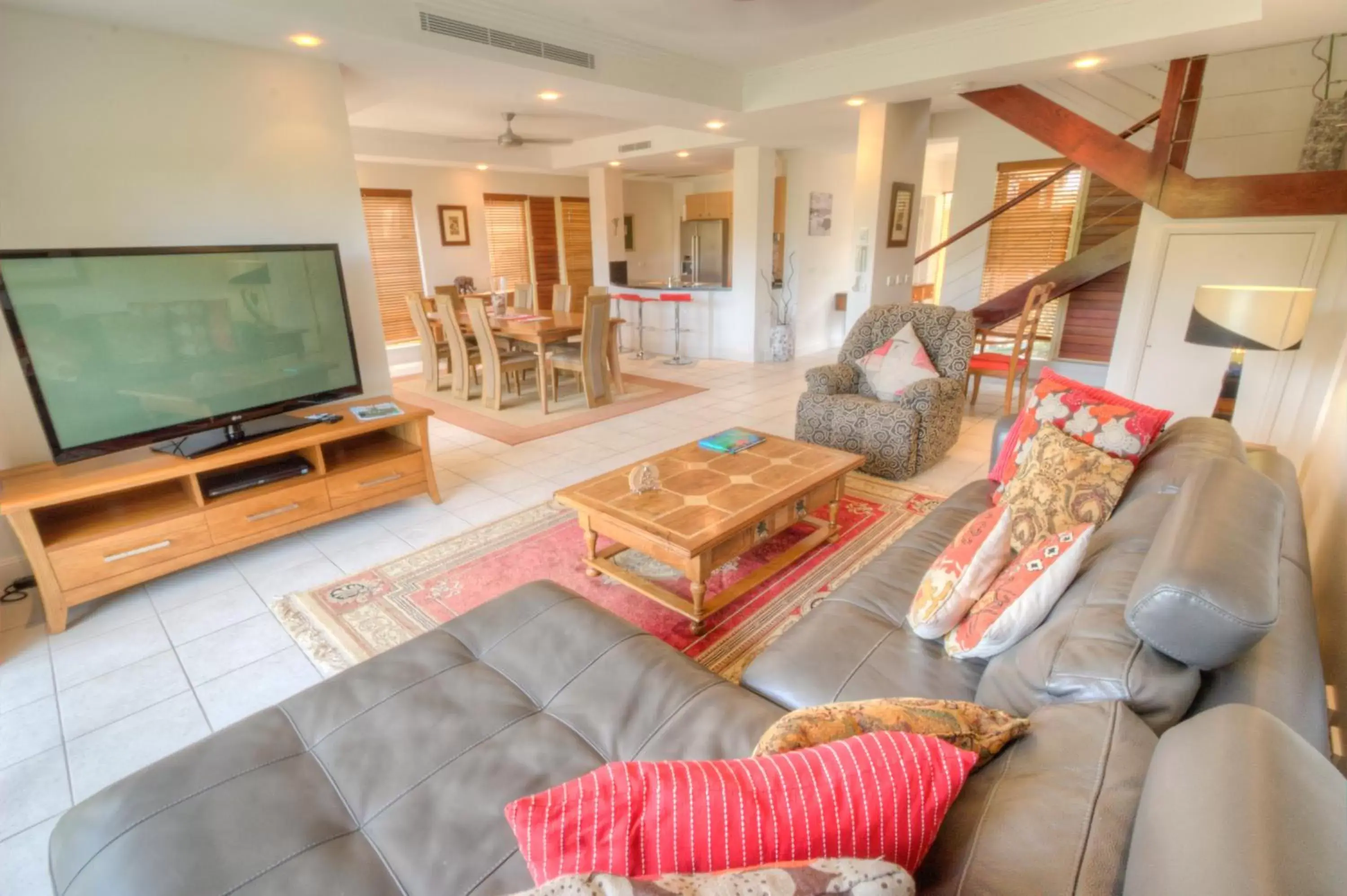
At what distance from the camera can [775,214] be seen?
7297 millimetres

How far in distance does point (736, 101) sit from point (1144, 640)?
4.80 metres

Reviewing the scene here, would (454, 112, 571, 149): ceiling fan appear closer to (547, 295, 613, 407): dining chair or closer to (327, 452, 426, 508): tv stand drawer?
(547, 295, 613, 407): dining chair

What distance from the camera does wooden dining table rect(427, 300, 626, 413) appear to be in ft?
16.9

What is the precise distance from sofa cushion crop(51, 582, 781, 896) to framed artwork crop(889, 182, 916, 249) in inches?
178

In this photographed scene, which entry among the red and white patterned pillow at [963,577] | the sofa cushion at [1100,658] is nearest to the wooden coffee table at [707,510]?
the red and white patterned pillow at [963,577]

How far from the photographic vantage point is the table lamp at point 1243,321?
2.53 meters

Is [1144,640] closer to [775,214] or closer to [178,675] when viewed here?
[178,675]

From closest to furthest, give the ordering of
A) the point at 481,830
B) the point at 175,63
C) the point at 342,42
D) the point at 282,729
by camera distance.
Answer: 1. the point at 481,830
2. the point at 282,729
3. the point at 175,63
4. the point at 342,42

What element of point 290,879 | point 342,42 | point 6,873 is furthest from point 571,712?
point 342,42

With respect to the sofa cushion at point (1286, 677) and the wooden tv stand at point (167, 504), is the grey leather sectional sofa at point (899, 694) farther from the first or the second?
the wooden tv stand at point (167, 504)

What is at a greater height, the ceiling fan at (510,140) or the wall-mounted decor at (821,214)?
the ceiling fan at (510,140)

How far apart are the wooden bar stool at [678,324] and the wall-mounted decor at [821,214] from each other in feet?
5.62

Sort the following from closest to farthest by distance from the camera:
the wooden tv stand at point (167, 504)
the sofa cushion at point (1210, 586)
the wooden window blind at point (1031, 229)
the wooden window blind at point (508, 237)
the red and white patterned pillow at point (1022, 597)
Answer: the sofa cushion at point (1210, 586) < the red and white patterned pillow at point (1022, 597) < the wooden tv stand at point (167, 504) < the wooden window blind at point (1031, 229) < the wooden window blind at point (508, 237)

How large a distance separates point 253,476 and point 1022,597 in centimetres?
303
